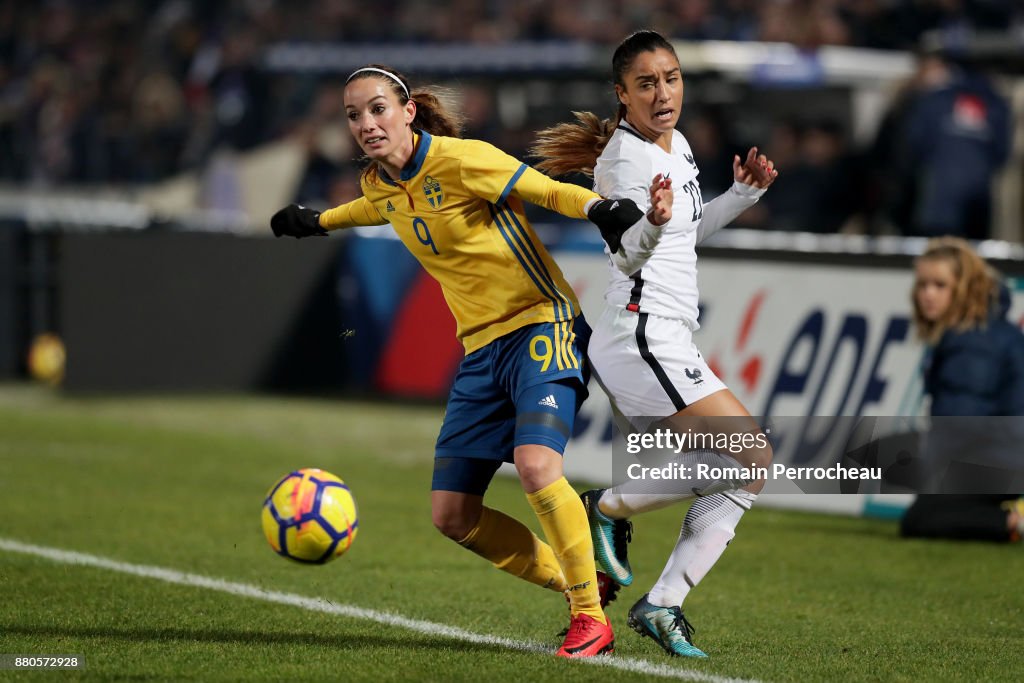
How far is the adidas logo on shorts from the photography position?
5738 mm

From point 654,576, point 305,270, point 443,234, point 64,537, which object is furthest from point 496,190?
point 305,270

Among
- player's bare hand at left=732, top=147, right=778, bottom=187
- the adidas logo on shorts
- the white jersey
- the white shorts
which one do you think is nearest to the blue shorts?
the adidas logo on shorts

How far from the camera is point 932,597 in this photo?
7.24 meters

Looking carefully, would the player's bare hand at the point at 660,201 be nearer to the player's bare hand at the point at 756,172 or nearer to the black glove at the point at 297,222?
the player's bare hand at the point at 756,172

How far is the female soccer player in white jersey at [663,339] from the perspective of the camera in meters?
5.83

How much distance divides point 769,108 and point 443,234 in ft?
35.7

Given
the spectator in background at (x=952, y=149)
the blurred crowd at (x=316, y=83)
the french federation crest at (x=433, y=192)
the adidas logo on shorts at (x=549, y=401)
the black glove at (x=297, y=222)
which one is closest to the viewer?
the adidas logo on shorts at (x=549, y=401)

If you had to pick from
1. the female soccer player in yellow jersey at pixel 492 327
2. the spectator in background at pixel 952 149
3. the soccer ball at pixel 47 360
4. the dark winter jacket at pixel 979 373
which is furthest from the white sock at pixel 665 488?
the soccer ball at pixel 47 360

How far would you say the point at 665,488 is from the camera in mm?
5953

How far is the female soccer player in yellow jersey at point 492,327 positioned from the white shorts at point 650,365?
5.1 inches

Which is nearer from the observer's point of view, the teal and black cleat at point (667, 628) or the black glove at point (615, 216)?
the black glove at point (615, 216)

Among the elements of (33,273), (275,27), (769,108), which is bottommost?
(33,273)

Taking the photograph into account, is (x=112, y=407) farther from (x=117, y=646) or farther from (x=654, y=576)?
(x=117, y=646)

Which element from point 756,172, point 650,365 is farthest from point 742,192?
point 650,365
